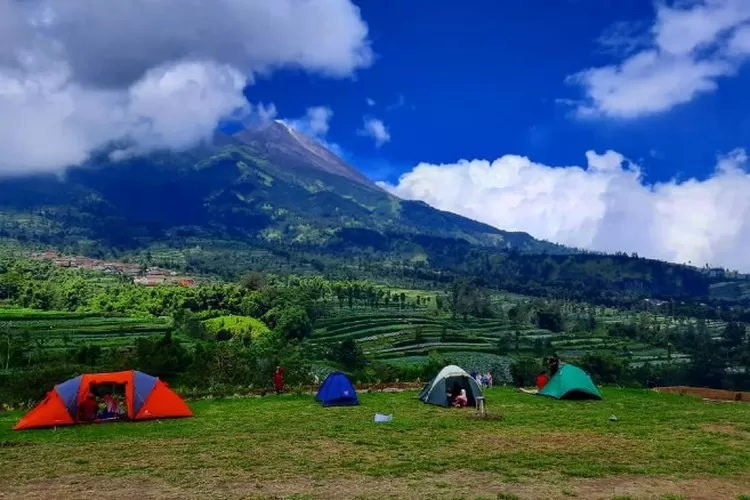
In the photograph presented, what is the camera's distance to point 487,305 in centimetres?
13262

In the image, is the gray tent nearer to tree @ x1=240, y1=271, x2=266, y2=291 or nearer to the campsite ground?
the campsite ground

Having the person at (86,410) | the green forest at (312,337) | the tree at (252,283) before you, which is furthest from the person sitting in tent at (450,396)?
the tree at (252,283)

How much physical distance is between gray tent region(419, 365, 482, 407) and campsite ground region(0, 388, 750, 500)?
3.72ft

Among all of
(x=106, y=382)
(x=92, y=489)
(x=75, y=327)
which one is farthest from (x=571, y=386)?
(x=75, y=327)

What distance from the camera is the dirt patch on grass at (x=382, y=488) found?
1120cm

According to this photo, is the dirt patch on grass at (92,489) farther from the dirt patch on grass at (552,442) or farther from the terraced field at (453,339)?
the terraced field at (453,339)

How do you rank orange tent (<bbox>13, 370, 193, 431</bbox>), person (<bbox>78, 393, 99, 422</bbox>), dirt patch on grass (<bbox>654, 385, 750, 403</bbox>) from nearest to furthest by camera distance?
orange tent (<bbox>13, 370, 193, 431</bbox>) → person (<bbox>78, 393, 99, 422</bbox>) → dirt patch on grass (<bbox>654, 385, 750, 403</bbox>)

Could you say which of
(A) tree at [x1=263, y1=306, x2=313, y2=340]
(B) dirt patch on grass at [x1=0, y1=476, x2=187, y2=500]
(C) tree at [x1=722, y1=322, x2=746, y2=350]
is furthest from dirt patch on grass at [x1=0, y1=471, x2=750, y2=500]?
(C) tree at [x1=722, y1=322, x2=746, y2=350]

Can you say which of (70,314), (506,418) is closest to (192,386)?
(506,418)

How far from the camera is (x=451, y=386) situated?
23.1m

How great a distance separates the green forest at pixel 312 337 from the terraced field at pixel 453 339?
302 mm

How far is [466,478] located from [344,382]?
1177 centimetres

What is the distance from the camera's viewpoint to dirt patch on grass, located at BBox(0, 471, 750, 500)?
441 inches

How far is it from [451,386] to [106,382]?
12.2 m
